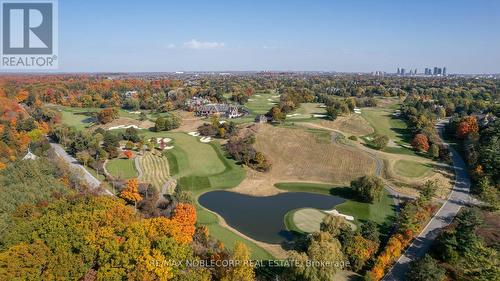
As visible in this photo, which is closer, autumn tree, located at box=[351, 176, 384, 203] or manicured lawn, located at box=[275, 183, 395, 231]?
manicured lawn, located at box=[275, 183, 395, 231]

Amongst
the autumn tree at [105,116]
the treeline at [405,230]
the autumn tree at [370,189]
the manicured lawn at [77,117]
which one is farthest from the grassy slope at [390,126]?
the manicured lawn at [77,117]

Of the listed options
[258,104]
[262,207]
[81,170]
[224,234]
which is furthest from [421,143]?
[258,104]

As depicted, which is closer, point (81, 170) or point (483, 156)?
point (483, 156)

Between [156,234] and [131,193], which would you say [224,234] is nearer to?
[156,234]

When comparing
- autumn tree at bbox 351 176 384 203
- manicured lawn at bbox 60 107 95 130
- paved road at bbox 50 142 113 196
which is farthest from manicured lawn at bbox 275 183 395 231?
manicured lawn at bbox 60 107 95 130

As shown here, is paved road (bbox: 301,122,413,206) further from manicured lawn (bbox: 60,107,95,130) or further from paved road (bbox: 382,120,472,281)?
manicured lawn (bbox: 60,107,95,130)

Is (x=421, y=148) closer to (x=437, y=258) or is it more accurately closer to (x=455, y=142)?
(x=455, y=142)
